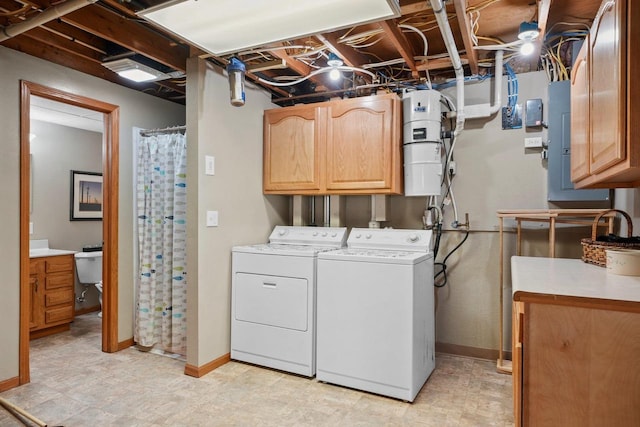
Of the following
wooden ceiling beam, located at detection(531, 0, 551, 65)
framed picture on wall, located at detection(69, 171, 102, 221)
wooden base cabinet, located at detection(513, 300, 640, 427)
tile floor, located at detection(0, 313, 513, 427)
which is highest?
wooden ceiling beam, located at detection(531, 0, 551, 65)

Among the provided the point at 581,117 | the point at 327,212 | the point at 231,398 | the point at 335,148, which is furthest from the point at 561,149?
the point at 231,398

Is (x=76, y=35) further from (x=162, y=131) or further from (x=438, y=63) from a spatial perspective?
(x=438, y=63)

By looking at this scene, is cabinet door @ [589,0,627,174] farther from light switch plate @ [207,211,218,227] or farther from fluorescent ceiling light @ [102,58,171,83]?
fluorescent ceiling light @ [102,58,171,83]

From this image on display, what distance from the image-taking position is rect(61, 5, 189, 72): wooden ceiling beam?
2115mm

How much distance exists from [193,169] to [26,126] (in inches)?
45.1

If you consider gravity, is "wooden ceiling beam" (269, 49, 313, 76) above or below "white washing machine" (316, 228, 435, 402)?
above

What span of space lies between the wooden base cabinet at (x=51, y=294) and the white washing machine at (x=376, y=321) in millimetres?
2791

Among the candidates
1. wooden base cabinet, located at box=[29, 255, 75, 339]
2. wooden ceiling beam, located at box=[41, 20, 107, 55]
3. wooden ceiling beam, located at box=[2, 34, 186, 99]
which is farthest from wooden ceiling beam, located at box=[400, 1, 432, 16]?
wooden base cabinet, located at box=[29, 255, 75, 339]

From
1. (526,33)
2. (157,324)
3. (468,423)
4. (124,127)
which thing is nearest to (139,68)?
(124,127)

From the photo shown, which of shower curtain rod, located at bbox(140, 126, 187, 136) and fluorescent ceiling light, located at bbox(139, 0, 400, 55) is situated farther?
shower curtain rod, located at bbox(140, 126, 187, 136)

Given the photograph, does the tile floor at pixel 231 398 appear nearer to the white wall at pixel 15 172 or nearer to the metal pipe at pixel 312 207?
the white wall at pixel 15 172

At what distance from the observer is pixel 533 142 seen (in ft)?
9.18

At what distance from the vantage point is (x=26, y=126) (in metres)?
2.57

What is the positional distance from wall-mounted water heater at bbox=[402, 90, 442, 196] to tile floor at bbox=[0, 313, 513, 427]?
139cm
